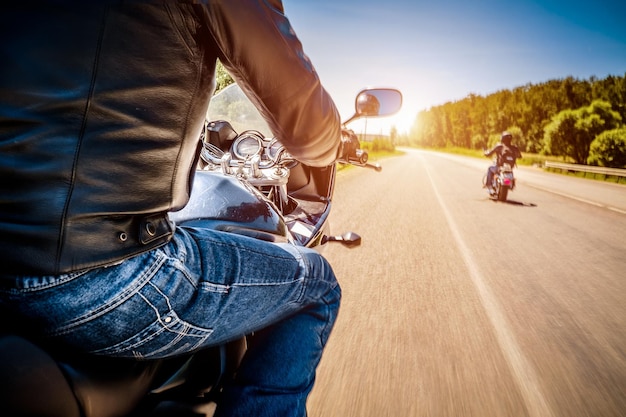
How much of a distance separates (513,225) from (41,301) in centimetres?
684

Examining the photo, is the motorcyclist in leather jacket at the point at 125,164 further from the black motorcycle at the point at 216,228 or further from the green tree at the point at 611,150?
the green tree at the point at 611,150

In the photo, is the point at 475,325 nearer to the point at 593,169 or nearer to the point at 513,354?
the point at 513,354

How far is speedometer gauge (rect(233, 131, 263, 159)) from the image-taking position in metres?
1.98

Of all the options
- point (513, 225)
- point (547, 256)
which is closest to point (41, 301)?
point (547, 256)

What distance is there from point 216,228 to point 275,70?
63 centimetres

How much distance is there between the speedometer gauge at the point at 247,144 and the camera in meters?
1.98

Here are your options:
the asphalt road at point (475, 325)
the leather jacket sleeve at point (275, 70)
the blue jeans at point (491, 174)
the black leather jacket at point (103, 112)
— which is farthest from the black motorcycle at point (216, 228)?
the blue jeans at point (491, 174)

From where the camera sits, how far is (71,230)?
68cm

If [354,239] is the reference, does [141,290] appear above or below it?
above

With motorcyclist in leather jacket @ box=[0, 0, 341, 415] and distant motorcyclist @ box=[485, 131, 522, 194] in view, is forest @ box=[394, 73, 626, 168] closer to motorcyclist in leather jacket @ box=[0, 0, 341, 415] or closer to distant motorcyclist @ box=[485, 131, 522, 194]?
distant motorcyclist @ box=[485, 131, 522, 194]

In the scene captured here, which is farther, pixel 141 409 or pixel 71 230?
pixel 141 409

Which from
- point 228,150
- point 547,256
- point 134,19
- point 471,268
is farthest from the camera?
point 547,256

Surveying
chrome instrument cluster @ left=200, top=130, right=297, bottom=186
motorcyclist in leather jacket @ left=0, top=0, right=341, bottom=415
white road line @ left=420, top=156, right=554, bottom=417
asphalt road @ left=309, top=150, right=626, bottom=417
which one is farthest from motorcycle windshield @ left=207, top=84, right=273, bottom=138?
white road line @ left=420, top=156, right=554, bottom=417

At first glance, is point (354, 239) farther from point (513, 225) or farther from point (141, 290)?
point (513, 225)
